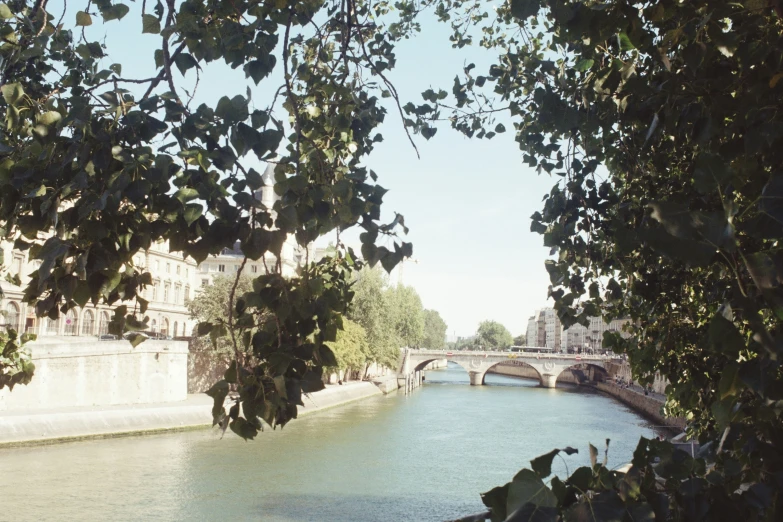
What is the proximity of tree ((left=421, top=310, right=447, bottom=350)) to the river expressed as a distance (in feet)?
183

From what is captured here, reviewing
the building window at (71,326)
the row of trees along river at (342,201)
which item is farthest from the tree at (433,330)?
the row of trees along river at (342,201)

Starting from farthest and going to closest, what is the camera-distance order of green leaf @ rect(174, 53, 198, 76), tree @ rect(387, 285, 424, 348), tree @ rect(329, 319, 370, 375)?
tree @ rect(387, 285, 424, 348) < tree @ rect(329, 319, 370, 375) < green leaf @ rect(174, 53, 198, 76)

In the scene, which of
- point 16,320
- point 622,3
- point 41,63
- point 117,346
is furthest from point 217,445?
point 622,3

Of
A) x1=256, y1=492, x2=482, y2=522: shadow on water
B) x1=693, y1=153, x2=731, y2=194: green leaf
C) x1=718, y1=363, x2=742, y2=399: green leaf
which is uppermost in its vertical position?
x1=693, y1=153, x2=731, y2=194: green leaf

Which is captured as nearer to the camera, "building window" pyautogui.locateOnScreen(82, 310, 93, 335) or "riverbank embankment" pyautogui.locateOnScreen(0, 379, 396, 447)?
"riverbank embankment" pyautogui.locateOnScreen(0, 379, 396, 447)

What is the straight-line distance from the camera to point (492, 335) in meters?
112

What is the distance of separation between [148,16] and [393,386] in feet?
146

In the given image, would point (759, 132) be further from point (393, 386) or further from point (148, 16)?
point (393, 386)

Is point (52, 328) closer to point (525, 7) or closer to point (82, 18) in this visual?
point (82, 18)

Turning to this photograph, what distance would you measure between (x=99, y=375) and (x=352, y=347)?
43.9 ft

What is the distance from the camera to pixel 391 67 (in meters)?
4.24

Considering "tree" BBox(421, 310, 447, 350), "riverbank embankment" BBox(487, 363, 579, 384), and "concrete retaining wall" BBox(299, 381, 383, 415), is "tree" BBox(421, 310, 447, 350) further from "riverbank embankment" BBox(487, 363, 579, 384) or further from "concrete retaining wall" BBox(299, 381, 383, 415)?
"concrete retaining wall" BBox(299, 381, 383, 415)

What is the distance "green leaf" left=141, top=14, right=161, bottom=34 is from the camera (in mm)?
2254

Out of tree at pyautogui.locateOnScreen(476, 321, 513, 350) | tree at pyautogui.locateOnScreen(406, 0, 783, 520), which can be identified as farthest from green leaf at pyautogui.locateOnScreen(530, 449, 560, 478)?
tree at pyautogui.locateOnScreen(476, 321, 513, 350)
